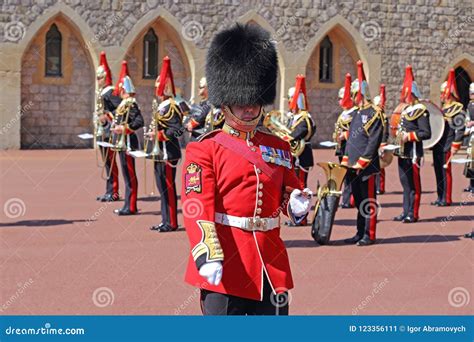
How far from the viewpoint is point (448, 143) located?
1380cm

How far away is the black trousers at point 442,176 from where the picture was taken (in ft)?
42.5

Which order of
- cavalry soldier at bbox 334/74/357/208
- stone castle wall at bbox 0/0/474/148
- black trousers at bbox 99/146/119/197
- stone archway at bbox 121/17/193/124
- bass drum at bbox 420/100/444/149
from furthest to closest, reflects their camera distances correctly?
stone archway at bbox 121/17/193/124
stone castle wall at bbox 0/0/474/148
bass drum at bbox 420/100/444/149
black trousers at bbox 99/146/119/197
cavalry soldier at bbox 334/74/357/208

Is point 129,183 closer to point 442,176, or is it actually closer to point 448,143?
point 442,176

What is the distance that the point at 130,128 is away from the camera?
1165 centimetres

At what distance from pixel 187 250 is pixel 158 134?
6.80ft

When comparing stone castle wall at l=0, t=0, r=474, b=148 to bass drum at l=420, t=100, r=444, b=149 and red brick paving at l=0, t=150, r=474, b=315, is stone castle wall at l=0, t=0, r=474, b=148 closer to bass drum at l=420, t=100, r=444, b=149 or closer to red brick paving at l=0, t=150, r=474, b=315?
red brick paving at l=0, t=150, r=474, b=315

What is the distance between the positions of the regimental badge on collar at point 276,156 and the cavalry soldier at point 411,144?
22.2 feet

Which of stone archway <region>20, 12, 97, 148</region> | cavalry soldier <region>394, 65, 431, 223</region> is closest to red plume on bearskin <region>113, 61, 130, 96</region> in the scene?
cavalry soldier <region>394, 65, 431, 223</region>

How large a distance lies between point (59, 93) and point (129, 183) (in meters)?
10.2

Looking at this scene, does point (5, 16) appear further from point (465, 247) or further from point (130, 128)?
point (465, 247)

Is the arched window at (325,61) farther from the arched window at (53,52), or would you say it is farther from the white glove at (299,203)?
the white glove at (299,203)

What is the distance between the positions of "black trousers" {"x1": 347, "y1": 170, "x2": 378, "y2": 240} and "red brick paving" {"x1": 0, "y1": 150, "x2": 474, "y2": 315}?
261 millimetres

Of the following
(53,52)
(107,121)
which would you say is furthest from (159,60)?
(107,121)

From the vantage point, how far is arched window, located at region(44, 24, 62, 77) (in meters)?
21.1
